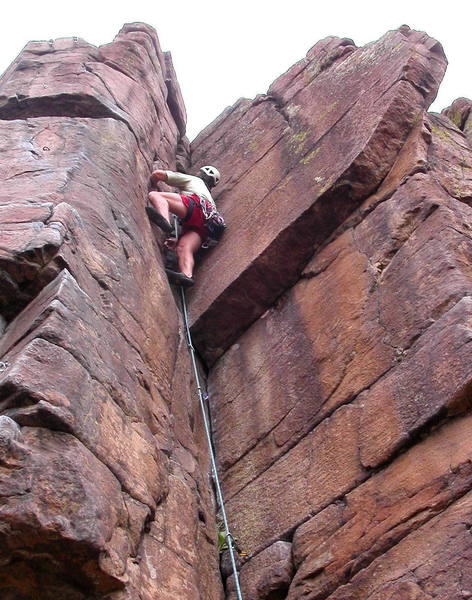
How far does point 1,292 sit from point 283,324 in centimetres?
244

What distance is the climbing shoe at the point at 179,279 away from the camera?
23.1 feet

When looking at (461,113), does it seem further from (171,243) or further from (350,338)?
(350,338)

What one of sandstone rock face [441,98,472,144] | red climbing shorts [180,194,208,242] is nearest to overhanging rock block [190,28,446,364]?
red climbing shorts [180,194,208,242]

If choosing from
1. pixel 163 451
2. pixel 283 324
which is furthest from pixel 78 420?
pixel 283 324

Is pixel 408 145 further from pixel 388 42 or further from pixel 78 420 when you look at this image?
pixel 78 420

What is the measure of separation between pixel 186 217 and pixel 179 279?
84 centimetres

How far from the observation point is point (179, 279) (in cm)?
706

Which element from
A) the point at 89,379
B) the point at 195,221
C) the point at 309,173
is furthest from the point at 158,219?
the point at 89,379

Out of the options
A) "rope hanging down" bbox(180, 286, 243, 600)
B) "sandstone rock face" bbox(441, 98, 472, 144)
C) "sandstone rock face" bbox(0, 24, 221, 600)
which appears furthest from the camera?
"sandstone rock face" bbox(441, 98, 472, 144)

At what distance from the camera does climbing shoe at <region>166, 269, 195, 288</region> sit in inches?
277

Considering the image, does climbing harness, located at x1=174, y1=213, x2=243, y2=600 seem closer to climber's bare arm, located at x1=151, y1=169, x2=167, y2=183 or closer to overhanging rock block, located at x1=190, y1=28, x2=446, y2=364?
overhanging rock block, located at x1=190, y1=28, x2=446, y2=364

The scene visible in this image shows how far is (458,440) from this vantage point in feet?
13.7

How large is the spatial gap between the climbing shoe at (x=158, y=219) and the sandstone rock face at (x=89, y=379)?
14 cm

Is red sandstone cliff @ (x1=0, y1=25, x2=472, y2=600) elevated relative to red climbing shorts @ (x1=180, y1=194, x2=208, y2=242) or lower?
lower
